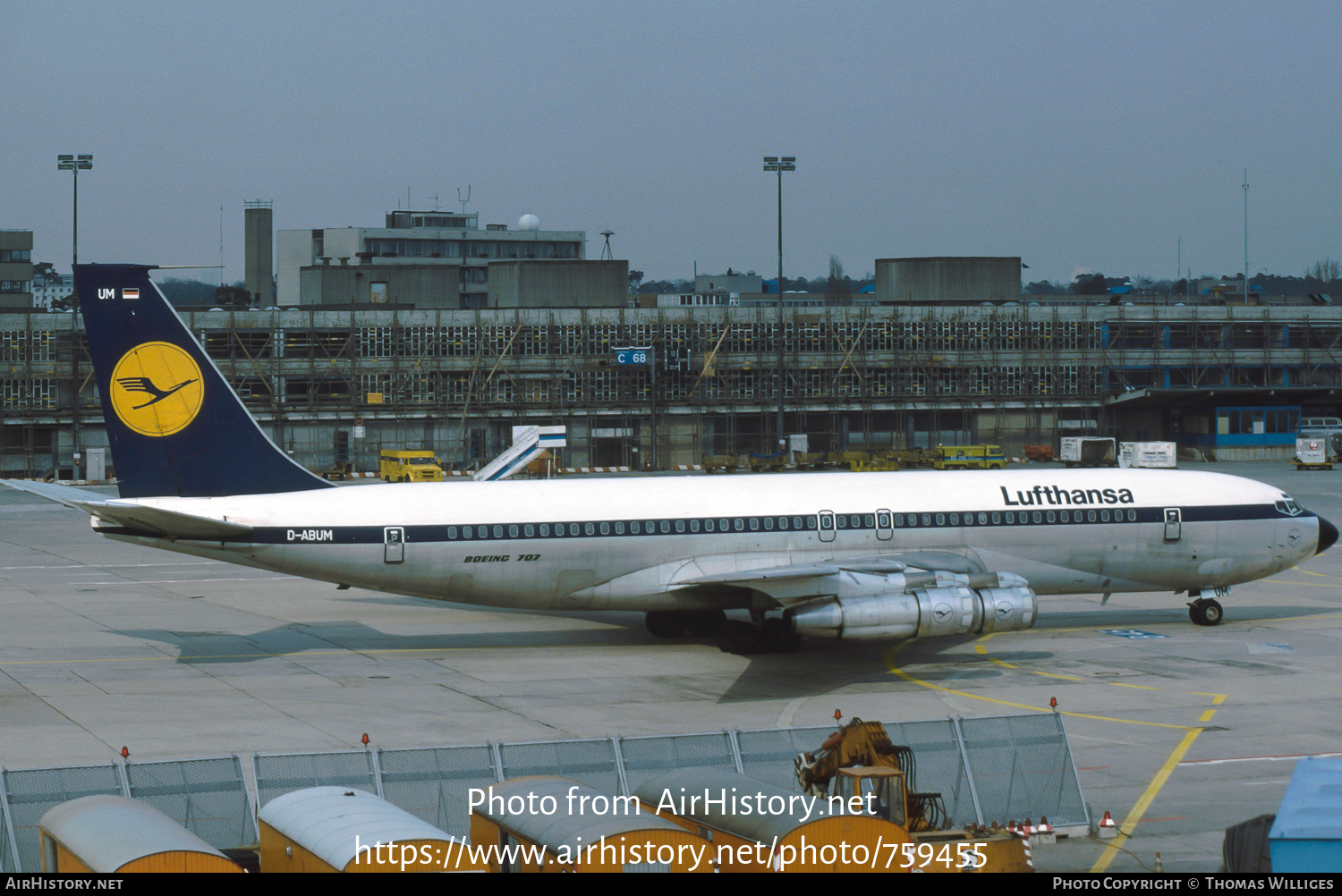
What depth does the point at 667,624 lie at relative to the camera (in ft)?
118

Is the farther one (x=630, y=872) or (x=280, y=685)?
(x=280, y=685)

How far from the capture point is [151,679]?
30.3 meters

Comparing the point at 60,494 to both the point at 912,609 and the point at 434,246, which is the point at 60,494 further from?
the point at 434,246

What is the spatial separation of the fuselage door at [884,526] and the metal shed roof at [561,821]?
18834 mm

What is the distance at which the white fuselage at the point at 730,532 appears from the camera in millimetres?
32188

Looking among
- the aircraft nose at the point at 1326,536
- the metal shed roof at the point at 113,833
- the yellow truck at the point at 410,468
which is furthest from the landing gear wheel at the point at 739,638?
the yellow truck at the point at 410,468

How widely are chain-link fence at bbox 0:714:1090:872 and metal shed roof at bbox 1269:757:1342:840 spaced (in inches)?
178

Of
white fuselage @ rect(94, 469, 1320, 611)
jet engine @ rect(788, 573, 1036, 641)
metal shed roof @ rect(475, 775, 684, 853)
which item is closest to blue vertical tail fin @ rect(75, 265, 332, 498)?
white fuselage @ rect(94, 469, 1320, 611)

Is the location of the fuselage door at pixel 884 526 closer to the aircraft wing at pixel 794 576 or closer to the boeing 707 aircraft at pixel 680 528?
the boeing 707 aircraft at pixel 680 528

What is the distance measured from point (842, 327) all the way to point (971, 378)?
1178 cm

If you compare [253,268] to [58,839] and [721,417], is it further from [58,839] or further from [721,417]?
[58,839]

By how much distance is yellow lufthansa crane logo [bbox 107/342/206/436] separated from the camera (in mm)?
31328

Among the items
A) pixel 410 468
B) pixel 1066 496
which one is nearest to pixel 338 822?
pixel 1066 496

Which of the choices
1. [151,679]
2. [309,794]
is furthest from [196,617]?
[309,794]
